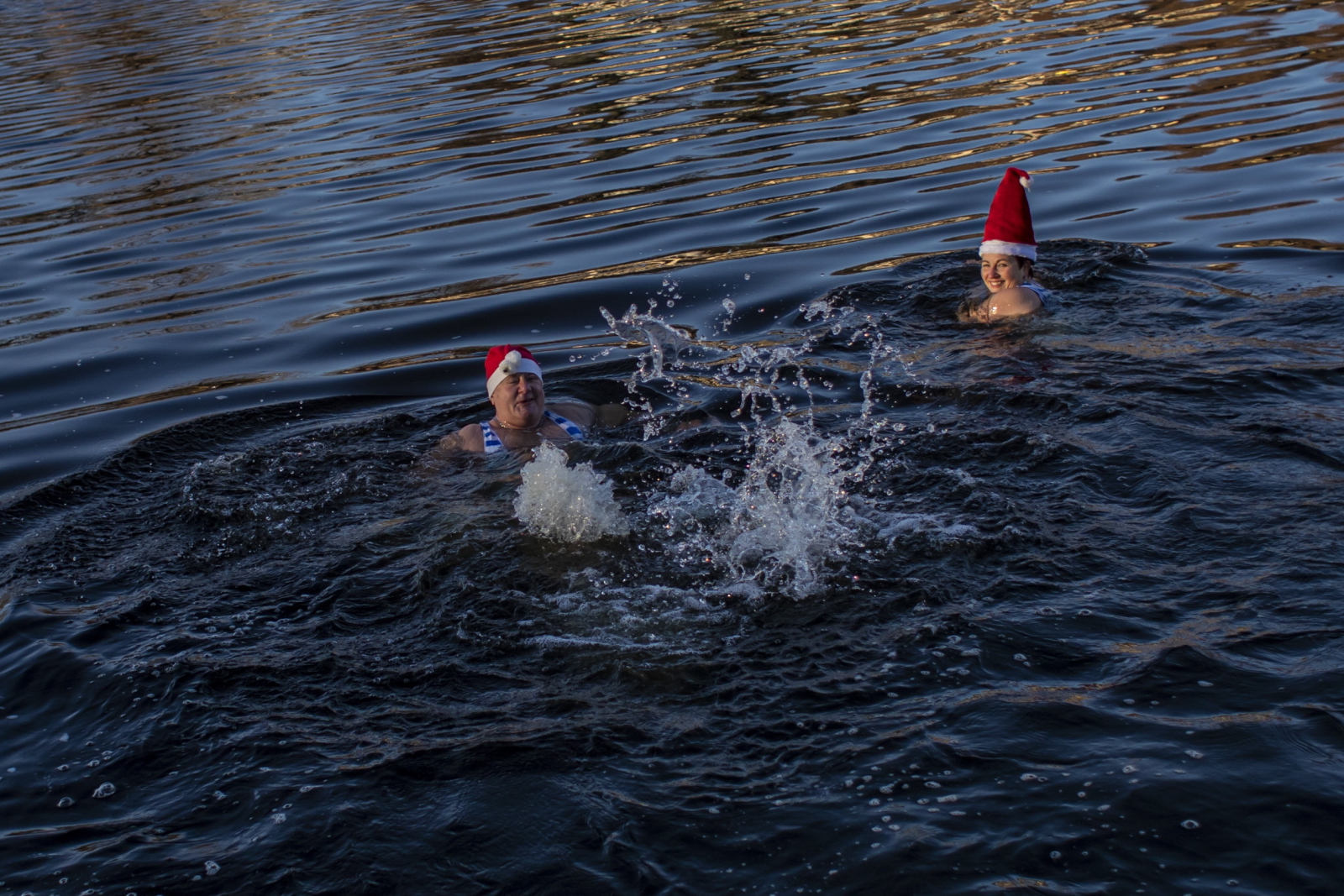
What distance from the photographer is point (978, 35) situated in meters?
20.1

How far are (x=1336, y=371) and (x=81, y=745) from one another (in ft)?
21.6

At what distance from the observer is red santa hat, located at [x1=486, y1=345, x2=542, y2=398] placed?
8133 mm

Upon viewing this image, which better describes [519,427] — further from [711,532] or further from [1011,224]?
[1011,224]

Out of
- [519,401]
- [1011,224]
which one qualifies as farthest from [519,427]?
[1011,224]

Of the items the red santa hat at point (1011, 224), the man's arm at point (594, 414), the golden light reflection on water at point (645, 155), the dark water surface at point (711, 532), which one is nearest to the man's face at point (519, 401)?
the man's arm at point (594, 414)

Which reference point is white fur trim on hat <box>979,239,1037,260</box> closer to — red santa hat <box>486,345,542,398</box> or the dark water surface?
the dark water surface

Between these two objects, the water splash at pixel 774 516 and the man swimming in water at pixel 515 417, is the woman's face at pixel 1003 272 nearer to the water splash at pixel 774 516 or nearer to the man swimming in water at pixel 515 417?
the water splash at pixel 774 516

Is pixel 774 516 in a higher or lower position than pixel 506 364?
lower

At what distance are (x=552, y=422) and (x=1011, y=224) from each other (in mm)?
3661

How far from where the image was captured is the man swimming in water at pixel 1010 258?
884cm

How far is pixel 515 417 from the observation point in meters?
7.95

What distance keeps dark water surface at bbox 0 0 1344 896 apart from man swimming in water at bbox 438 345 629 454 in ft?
1.13

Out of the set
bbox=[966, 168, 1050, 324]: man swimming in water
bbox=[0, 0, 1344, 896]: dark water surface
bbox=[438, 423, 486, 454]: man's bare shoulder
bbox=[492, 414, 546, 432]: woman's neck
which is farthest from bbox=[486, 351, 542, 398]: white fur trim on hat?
bbox=[966, 168, 1050, 324]: man swimming in water

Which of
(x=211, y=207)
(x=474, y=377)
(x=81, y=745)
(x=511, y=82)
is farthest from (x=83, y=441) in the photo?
(x=511, y=82)
